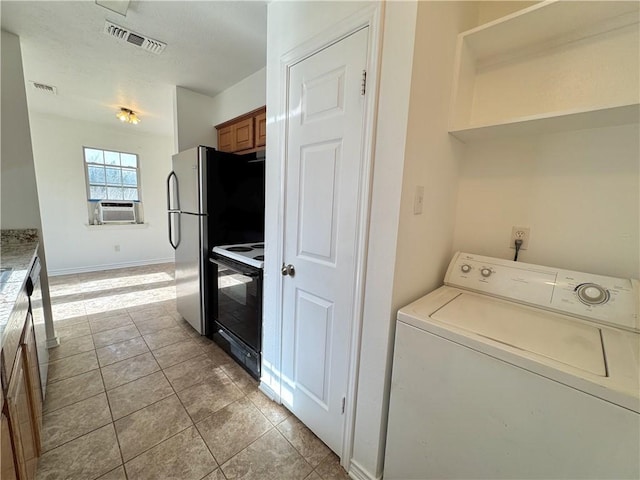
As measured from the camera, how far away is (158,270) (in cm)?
477

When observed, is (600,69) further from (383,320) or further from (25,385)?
(25,385)

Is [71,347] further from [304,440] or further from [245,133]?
[245,133]

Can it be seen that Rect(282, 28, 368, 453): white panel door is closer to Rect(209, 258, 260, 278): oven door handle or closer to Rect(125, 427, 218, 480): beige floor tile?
Rect(209, 258, 260, 278): oven door handle

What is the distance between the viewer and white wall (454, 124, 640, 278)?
3.57ft

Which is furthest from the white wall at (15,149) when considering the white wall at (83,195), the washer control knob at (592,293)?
the washer control knob at (592,293)

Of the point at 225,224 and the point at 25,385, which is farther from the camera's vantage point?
the point at 225,224

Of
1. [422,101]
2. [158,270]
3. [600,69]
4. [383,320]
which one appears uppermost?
[600,69]

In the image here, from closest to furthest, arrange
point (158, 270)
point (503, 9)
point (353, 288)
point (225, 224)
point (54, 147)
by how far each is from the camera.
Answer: point (353, 288)
point (503, 9)
point (225, 224)
point (54, 147)
point (158, 270)

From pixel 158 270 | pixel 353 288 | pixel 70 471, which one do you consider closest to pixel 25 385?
pixel 70 471

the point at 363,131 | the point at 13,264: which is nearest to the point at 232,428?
the point at 13,264

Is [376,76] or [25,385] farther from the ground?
[376,76]

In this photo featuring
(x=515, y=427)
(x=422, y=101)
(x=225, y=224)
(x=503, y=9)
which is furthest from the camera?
(x=225, y=224)

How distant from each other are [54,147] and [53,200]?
80 cm

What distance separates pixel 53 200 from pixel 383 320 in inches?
212
